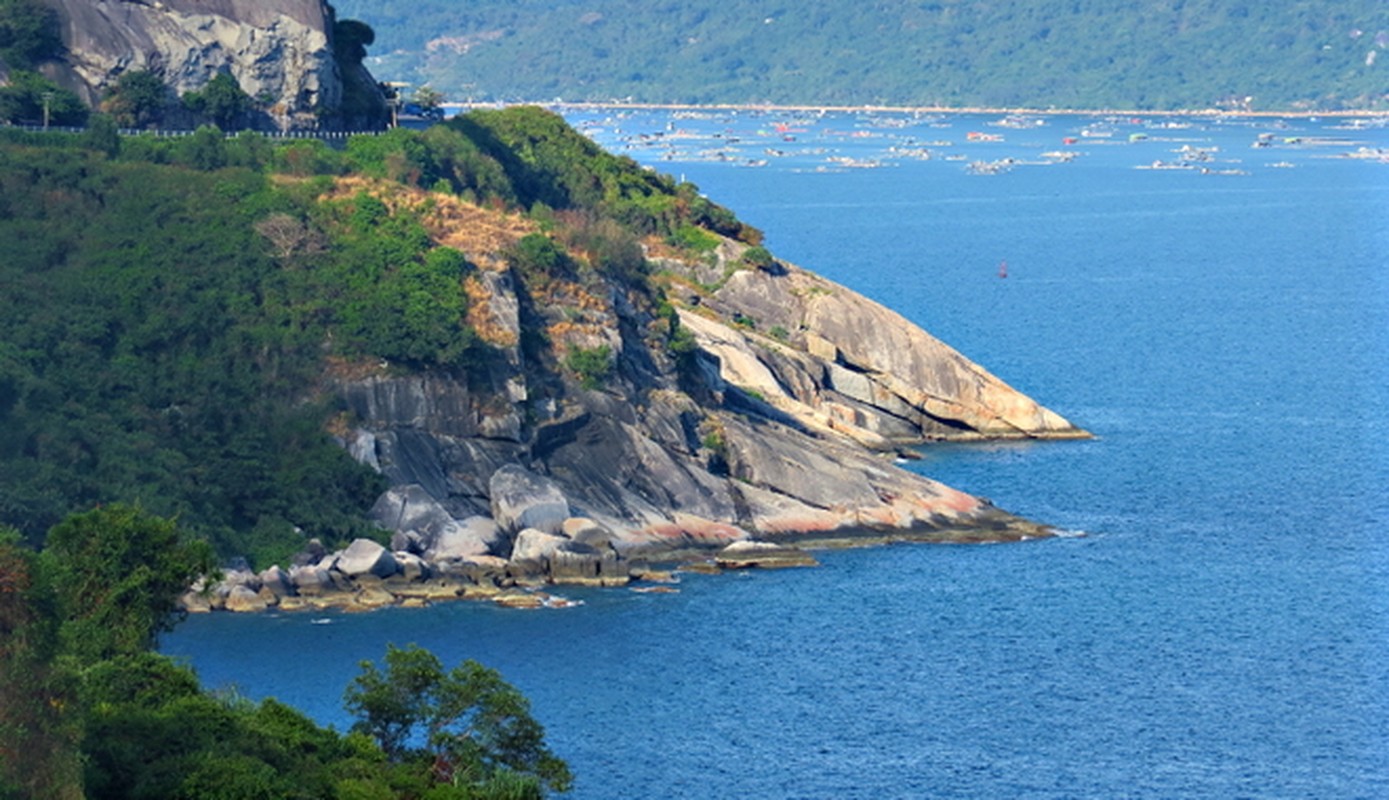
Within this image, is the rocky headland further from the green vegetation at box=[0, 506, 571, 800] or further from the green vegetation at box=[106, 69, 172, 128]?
the green vegetation at box=[0, 506, 571, 800]

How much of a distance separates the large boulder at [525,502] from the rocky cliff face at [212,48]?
87.9 feet

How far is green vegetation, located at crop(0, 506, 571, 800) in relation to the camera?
3712 centimetres

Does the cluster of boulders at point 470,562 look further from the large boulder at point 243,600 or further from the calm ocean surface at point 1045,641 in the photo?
the calm ocean surface at point 1045,641

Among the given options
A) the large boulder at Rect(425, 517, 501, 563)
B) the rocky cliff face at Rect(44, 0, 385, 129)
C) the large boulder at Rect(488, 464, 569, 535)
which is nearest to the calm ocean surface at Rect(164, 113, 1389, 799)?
the large boulder at Rect(425, 517, 501, 563)

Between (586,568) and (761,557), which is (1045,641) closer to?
(761,557)

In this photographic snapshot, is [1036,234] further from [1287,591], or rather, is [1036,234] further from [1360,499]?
[1287,591]

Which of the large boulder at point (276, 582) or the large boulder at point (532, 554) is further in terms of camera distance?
the large boulder at point (532, 554)

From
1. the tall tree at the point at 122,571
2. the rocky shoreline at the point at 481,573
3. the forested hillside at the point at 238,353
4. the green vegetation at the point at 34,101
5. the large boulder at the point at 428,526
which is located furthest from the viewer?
the green vegetation at the point at 34,101

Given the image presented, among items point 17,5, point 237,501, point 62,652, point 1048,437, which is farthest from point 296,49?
point 62,652

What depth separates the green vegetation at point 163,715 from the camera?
37125 mm

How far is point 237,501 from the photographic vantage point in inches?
2808

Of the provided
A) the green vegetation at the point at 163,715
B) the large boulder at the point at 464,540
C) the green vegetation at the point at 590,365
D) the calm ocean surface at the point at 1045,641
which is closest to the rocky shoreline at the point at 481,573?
the large boulder at the point at 464,540

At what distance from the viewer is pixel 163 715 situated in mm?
41219

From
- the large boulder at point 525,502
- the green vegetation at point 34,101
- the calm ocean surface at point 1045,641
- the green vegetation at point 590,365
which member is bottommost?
the calm ocean surface at point 1045,641
